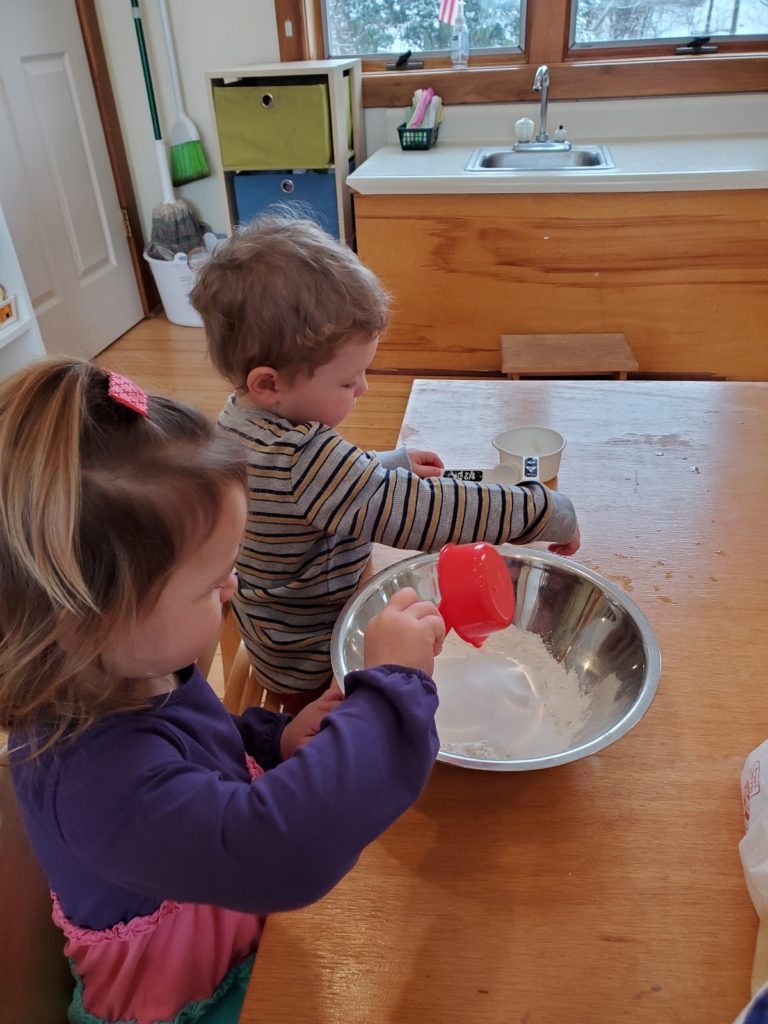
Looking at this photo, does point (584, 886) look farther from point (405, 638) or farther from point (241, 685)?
point (241, 685)

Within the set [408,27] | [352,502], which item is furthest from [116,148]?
[352,502]

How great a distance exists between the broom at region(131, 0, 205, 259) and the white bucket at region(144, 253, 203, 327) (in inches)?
2.3

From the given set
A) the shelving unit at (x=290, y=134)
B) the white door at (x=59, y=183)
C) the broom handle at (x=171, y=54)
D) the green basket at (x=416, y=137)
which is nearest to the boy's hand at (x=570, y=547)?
the white door at (x=59, y=183)

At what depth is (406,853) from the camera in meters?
0.55

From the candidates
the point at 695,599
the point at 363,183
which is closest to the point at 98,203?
the point at 363,183

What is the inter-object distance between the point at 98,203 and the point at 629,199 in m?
2.02

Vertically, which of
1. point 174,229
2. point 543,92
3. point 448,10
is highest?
point 448,10

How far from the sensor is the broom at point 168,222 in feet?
9.98

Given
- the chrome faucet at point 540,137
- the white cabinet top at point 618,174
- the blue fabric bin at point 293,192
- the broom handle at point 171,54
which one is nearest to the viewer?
the white cabinet top at point 618,174

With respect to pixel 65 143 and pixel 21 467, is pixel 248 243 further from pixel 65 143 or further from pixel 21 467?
pixel 65 143

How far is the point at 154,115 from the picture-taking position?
301 centimetres

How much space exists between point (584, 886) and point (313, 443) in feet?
1.66

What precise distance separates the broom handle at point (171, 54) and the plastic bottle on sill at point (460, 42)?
1.05m

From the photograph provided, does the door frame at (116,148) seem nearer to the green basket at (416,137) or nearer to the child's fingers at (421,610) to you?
the green basket at (416,137)
